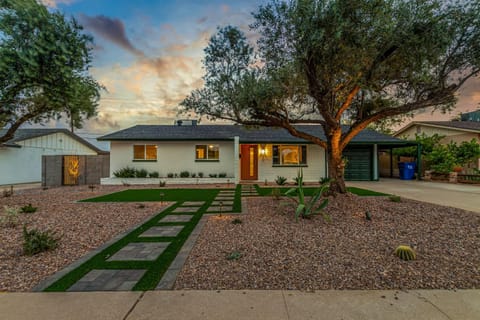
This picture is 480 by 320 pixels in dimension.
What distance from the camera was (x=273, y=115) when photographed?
21.5 feet

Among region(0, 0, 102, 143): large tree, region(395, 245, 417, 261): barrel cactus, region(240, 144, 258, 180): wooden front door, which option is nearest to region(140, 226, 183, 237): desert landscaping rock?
region(395, 245, 417, 261): barrel cactus

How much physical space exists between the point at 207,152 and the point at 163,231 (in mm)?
9152

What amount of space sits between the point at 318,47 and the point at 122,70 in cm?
1076

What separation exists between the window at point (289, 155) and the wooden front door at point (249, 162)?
126 centimetres

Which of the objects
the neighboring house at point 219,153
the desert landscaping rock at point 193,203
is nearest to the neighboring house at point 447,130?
the neighboring house at point 219,153

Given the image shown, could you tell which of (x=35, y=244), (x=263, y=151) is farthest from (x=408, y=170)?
(x=35, y=244)

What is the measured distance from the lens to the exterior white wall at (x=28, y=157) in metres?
13.1

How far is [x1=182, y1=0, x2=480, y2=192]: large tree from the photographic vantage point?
4.47 m

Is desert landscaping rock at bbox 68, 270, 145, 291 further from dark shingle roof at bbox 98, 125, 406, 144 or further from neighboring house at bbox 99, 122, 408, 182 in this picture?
neighboring house at bbox 99, 122, 408, 182

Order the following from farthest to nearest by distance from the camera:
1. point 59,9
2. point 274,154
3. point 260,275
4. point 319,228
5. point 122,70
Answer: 1. point 274,154
2. point 122,70
3. point 59,9
4. point 319,228
5. point 260,275

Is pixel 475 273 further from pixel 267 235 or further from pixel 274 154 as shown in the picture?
pixel 274 154

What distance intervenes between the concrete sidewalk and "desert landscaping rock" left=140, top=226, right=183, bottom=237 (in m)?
1.95

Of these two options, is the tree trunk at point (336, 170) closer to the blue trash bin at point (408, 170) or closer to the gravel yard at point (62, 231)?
the gravel yard at point (62, 231)

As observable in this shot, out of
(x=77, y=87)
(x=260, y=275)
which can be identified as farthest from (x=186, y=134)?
(x=260, y=275)
